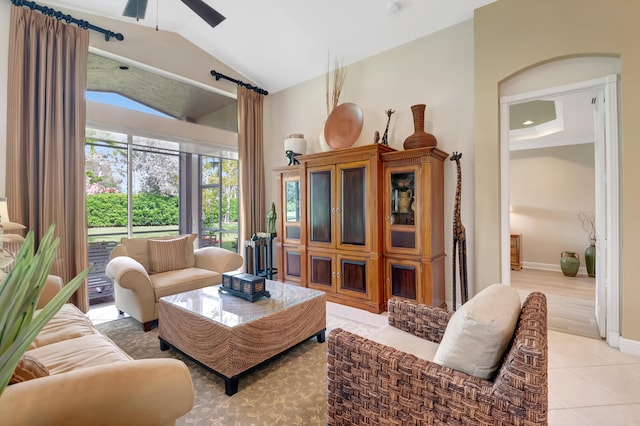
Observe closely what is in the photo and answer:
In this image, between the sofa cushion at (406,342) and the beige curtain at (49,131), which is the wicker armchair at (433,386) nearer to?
the sofa cushion at (406,342)

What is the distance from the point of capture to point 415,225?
3.11m

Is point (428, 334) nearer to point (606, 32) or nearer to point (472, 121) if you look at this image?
point (472, 121)

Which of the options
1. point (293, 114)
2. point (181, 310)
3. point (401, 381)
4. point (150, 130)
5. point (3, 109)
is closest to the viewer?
point (401, 381)

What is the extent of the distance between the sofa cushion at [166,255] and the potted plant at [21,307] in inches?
123

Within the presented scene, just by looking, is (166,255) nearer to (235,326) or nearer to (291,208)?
(291,208)

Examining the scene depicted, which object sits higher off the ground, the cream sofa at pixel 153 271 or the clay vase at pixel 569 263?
the cream sofa at pixel 153 271

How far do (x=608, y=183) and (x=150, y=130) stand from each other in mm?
4942

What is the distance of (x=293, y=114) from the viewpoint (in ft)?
15.6

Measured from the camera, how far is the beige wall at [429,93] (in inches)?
125

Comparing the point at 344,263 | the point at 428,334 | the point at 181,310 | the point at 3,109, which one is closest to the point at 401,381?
the point at 428,334

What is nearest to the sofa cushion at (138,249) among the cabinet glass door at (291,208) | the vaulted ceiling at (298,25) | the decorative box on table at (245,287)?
the decorative box on table at (245,287)

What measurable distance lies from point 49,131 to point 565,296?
247 inches

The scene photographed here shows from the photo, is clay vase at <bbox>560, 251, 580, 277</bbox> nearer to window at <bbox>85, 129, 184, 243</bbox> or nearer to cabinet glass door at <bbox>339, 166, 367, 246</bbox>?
cabinet glass door at <bbox>339, 166, 367, 246</bbox>

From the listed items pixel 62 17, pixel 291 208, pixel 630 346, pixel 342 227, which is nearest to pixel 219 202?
pixel 291 208
